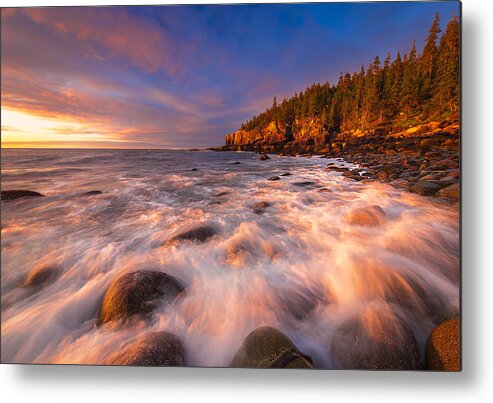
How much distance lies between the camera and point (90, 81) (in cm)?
215

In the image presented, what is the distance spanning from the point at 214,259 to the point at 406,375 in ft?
6.17

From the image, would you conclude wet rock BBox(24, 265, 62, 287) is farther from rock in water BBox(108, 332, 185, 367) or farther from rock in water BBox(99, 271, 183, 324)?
rock in water BBox(108, 332, 185, 367)

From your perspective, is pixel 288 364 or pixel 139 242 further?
pixel 139 242

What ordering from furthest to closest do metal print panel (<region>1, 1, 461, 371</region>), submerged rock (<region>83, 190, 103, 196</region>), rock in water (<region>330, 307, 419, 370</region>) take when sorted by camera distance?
submerged rock (<region>83, 190, 103, 196</region>) → metal print panel (<region>1, 1, 461, 371</region>) → rock in water (<region>330, 307, 419, 370</region>)

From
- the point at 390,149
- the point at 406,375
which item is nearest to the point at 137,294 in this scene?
A: the point at 406,375

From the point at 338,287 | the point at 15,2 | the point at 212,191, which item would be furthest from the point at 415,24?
the point at 15,2

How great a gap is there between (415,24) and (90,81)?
3.37 meters

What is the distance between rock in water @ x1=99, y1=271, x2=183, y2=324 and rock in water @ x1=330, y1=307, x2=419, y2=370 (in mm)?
1412

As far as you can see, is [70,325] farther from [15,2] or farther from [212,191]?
[15,2]

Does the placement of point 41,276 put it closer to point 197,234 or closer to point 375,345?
point 197,234

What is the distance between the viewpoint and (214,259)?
6.84 ft

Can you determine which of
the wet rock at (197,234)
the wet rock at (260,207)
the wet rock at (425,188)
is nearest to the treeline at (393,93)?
the wet rock at (425,188)

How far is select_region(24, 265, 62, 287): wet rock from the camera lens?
6.11 ft

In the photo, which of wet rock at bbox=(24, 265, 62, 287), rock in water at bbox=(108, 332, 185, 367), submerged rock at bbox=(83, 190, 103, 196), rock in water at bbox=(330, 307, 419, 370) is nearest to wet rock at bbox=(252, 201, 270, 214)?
rock in water at bbox=(330, 307, 419, 370)
